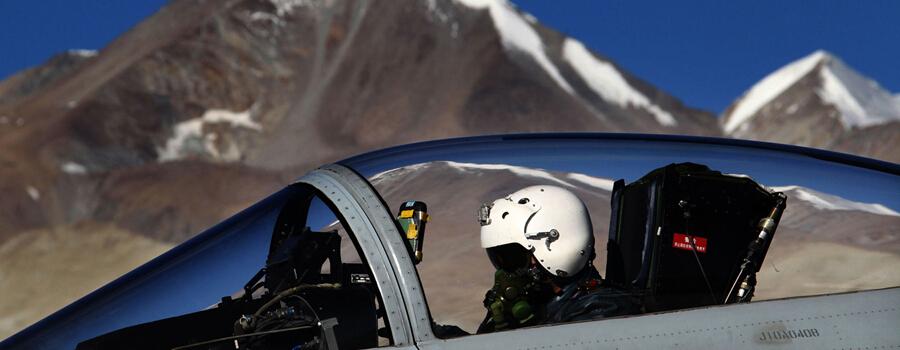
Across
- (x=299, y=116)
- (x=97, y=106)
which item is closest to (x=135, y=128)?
(x=97, y=106)

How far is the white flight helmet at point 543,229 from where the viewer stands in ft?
14.7

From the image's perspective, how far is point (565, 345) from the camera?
3885mm

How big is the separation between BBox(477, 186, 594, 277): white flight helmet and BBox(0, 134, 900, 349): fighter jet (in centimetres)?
2

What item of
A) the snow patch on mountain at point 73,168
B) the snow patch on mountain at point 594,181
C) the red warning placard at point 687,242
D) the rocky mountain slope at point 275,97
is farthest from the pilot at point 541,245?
the snow patch on mountain at point 73,168

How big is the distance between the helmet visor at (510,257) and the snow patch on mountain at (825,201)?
113 centimetres

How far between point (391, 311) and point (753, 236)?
1.65 meters

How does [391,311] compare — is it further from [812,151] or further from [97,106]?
[97,106]

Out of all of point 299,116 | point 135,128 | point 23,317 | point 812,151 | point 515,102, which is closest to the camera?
point 812,151

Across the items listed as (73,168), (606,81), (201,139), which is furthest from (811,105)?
(73,168)

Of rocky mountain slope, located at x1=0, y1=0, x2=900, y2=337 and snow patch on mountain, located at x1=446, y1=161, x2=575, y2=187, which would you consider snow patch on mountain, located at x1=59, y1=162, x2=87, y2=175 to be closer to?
rocky mountain slope, located at x1=0, y1=0, x2=900, y2=337

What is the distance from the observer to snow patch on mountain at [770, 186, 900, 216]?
460 cm

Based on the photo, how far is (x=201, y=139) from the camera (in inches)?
3211

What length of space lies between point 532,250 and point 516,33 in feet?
342

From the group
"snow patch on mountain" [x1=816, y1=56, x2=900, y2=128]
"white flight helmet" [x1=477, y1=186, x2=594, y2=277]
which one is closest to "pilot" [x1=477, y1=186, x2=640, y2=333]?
"white flight helmet" [x1=477, y1=186, x2=594, y2=277]
